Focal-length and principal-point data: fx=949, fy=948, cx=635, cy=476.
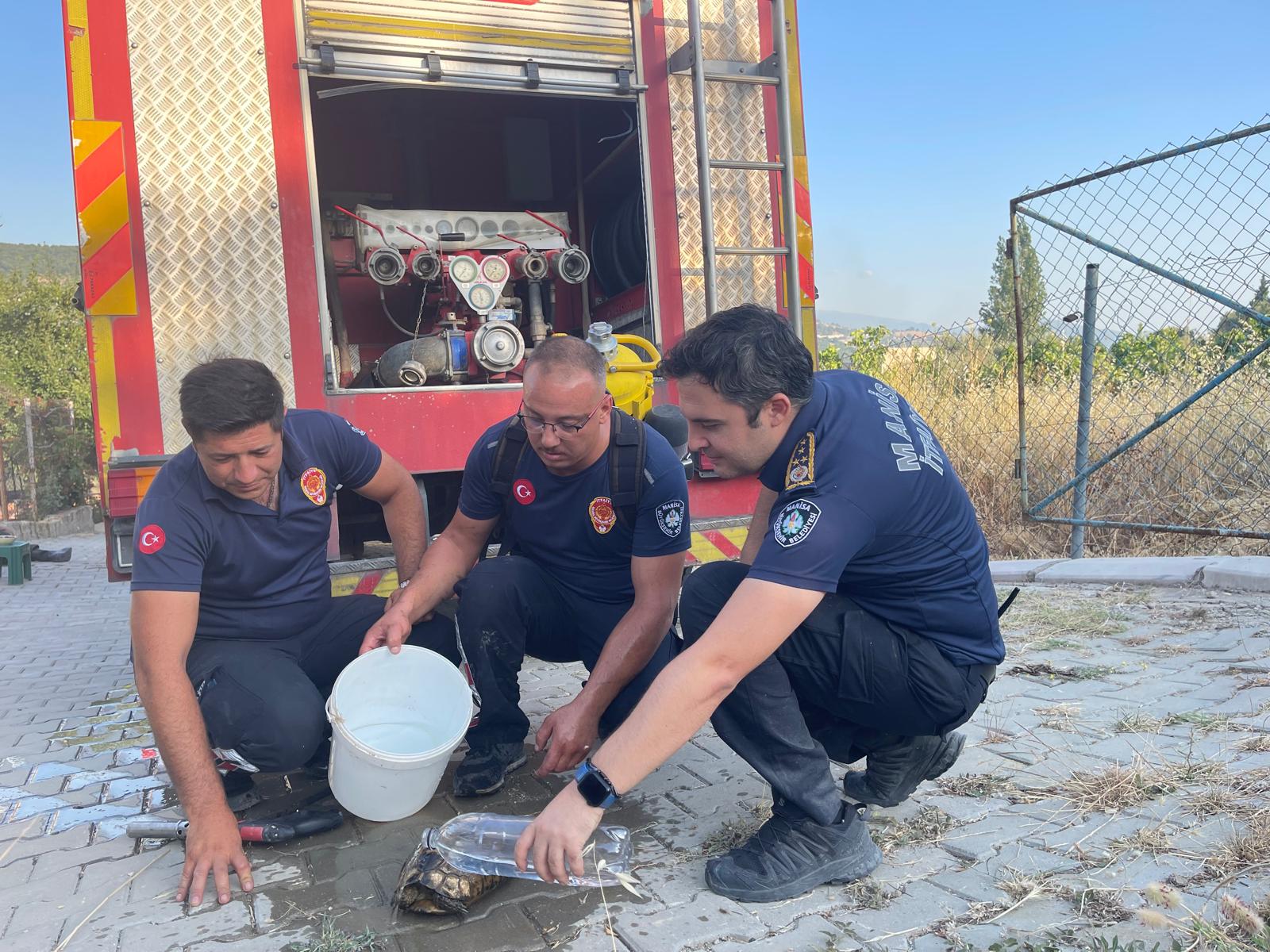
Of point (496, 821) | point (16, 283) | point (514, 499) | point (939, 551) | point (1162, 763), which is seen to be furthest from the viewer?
point (16, 283)

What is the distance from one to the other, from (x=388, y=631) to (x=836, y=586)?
53.0 inches

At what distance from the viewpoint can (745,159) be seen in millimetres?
4273

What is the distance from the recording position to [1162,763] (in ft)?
8.13

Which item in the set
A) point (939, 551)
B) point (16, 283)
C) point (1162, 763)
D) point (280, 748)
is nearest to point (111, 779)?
point (280, 748)

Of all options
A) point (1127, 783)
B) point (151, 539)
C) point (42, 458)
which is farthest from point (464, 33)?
point (42, 458)

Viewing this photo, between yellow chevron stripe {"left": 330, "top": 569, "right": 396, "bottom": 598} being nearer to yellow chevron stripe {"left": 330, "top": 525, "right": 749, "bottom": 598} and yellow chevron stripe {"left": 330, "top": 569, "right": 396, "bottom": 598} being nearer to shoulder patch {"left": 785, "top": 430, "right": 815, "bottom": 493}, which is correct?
yellow chevron stripe {"left": 330, "top": 525, "right": 749, "bottom": 598}

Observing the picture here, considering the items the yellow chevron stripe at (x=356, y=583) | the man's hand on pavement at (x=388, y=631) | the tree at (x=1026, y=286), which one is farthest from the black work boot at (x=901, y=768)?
the tree at (x=1026, y=286)

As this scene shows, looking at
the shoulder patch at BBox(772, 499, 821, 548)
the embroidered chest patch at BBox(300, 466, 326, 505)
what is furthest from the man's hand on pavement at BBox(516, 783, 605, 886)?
the embroidered chest patch at BBox(300, 466, 326, 505)

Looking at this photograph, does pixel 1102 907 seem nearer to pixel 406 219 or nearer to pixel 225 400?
pixel 225 400

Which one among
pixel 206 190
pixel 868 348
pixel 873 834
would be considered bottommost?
pixel 873 834

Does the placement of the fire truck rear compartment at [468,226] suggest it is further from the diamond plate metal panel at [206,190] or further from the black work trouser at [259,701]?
the black work trouser at [259,701]

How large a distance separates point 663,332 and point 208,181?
1896 millimetres

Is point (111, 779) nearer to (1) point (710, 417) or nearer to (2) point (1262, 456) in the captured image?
(1) point (710, 417)

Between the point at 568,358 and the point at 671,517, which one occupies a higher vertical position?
the point at 568,358
